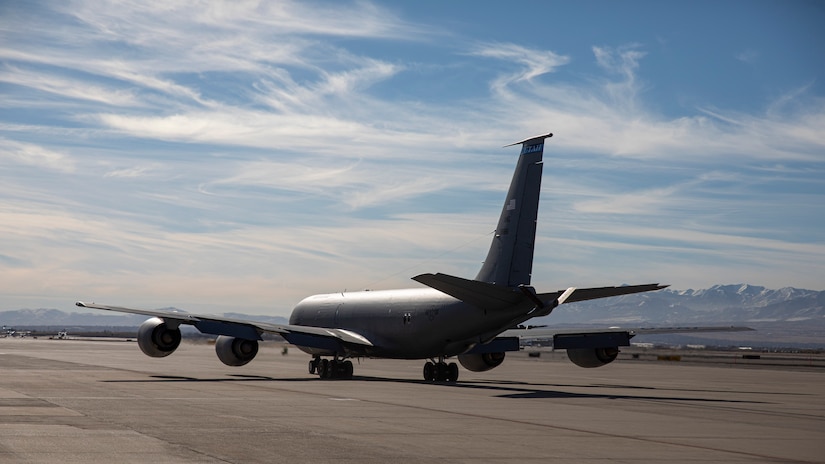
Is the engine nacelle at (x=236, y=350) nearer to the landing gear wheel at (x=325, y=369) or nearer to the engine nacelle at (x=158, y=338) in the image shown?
the engine nacelle at (x=158, y=338)

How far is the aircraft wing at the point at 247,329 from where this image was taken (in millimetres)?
38906

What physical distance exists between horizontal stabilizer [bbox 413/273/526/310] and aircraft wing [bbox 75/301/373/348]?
8491 mm

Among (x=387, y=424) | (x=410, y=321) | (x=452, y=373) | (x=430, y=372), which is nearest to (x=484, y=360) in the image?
(x=452, y=373)

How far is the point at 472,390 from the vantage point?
Result: 34.8 m

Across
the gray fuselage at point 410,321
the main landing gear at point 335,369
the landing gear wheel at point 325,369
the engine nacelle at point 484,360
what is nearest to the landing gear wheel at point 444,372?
the gray fuselage at point 410,321

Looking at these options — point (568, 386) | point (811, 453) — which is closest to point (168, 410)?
point (811, 453)

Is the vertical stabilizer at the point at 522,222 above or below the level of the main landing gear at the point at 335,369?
above

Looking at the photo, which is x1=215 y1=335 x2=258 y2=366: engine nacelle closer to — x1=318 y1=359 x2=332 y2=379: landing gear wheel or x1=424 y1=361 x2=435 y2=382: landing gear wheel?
x1=318 y1=359 x2=332 y2=379: landing gear wheel

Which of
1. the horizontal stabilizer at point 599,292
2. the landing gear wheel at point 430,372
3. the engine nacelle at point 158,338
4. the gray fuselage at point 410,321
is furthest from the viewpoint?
the landing gear wheel at point 430,372

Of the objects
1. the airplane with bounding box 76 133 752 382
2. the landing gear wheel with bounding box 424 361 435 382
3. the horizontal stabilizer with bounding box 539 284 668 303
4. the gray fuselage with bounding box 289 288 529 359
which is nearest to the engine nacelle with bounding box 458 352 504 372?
the airplane with bounding box 76 133 752 382

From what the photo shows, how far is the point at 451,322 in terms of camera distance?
38438 mm

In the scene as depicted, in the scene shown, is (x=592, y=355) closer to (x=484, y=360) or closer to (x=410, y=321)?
(x=484, y=360)

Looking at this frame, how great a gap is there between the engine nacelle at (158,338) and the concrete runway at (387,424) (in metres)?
Result: 4.93

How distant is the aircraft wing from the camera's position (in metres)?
38.9
